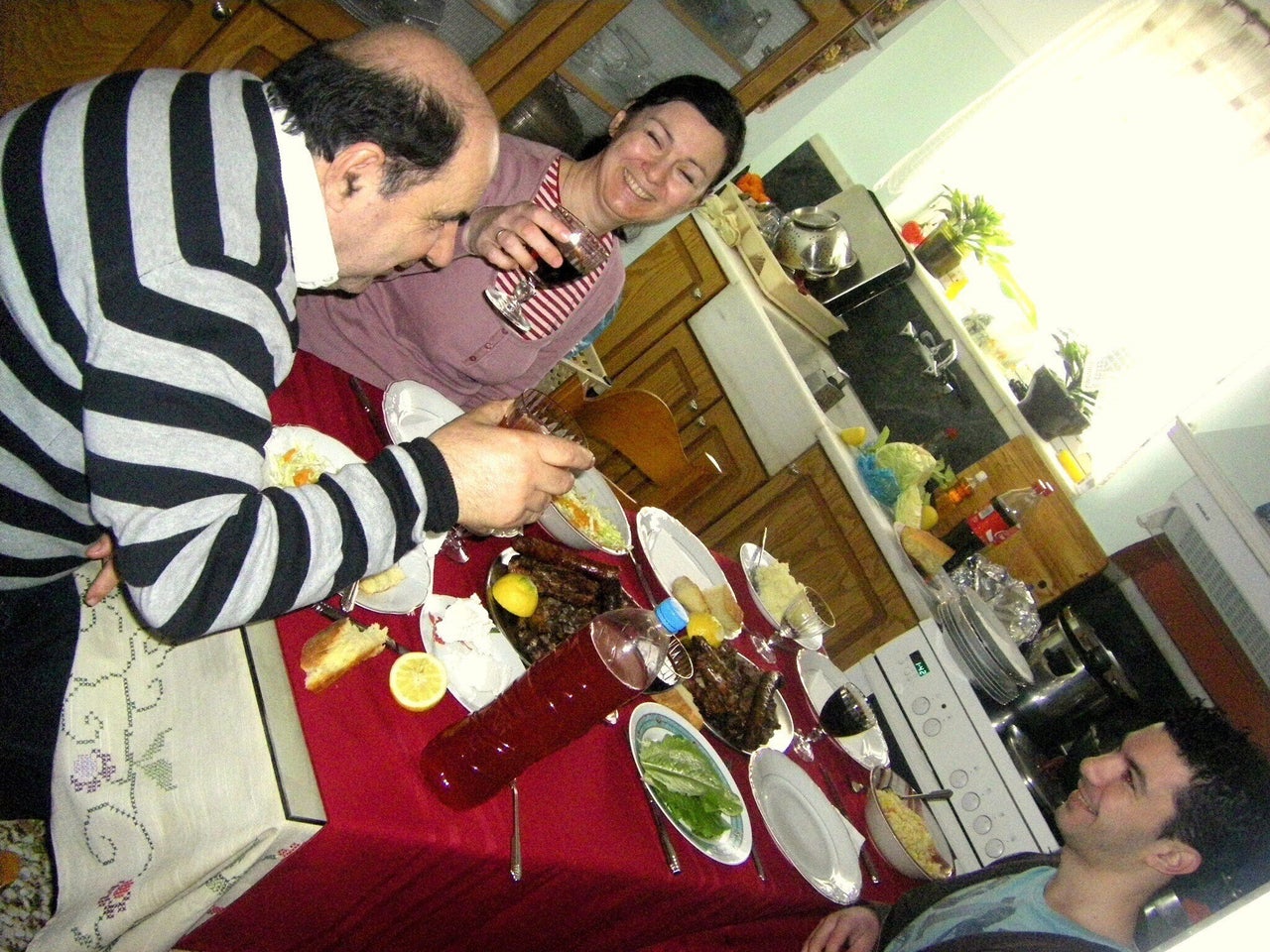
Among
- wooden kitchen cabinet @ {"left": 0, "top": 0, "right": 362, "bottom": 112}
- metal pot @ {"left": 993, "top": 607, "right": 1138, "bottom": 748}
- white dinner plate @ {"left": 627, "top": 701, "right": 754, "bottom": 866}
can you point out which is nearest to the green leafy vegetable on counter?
white dinner plate @ {"left": 627, "top": 701, "right": 754, "bottom": 866}

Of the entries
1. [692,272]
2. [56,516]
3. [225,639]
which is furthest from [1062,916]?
[692,272]

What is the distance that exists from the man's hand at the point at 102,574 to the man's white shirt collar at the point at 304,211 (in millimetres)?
483

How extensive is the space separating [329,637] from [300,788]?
20 centimetres

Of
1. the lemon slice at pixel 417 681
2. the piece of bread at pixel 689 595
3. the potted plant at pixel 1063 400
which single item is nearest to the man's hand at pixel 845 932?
the piece of bread at pixel 689 595

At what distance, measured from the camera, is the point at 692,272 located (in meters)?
3.69

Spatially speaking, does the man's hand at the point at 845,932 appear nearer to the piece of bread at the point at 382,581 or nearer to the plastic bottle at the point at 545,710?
the plastic bottle at the point at 545,710

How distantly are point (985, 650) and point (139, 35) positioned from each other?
333cm

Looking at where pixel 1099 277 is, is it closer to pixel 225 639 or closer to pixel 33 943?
pixel 225 639

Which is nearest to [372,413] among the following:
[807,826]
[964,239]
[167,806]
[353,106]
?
[353,106]

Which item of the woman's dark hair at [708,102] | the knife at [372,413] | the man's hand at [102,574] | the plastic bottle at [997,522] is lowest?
the plastic bottle at [997,522]

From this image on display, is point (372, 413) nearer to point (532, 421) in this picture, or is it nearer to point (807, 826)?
point (532, 421)

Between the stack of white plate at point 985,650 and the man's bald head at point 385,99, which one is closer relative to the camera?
the man's bald head at point 385,99

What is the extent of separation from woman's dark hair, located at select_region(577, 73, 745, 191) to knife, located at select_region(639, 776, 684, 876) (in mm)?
1552

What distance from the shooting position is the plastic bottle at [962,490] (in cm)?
338
